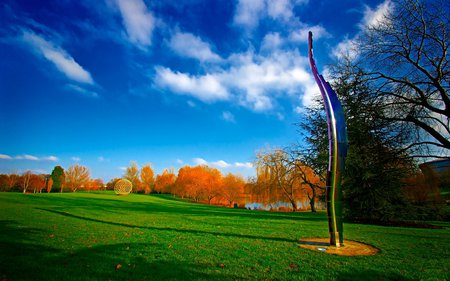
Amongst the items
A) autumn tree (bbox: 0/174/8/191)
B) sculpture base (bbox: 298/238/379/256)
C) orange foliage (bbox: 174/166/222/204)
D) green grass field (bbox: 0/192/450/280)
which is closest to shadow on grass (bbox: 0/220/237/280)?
green grass field (bbox: 0/192/450/280)

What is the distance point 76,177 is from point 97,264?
201 feet

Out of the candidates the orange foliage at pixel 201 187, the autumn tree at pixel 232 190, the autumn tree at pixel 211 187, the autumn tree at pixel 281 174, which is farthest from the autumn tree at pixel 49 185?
the autumn tree at pixel 281 174

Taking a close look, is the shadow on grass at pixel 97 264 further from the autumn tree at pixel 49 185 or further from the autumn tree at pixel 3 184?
the autumn tree at pixel 3 184

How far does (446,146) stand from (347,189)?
5489 millimetres

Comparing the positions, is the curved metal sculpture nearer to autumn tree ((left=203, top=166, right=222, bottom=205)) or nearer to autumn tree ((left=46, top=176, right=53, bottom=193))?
autumn tree ((left=203, top=166, right=222, bottom=205))

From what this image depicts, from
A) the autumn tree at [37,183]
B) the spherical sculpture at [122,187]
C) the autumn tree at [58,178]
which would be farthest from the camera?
the autumn tree at [58,178]

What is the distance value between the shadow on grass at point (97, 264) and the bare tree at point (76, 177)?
189ft

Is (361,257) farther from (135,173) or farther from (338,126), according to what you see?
(135,173)

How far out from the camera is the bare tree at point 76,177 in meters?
54.3

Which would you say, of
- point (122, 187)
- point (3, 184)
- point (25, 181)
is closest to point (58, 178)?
point (25, 181)

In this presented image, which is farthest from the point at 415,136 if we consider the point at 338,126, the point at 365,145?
the point at 338,126

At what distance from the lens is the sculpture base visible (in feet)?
19.8

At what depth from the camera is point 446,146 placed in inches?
383

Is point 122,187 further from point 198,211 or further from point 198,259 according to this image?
point 198,259
